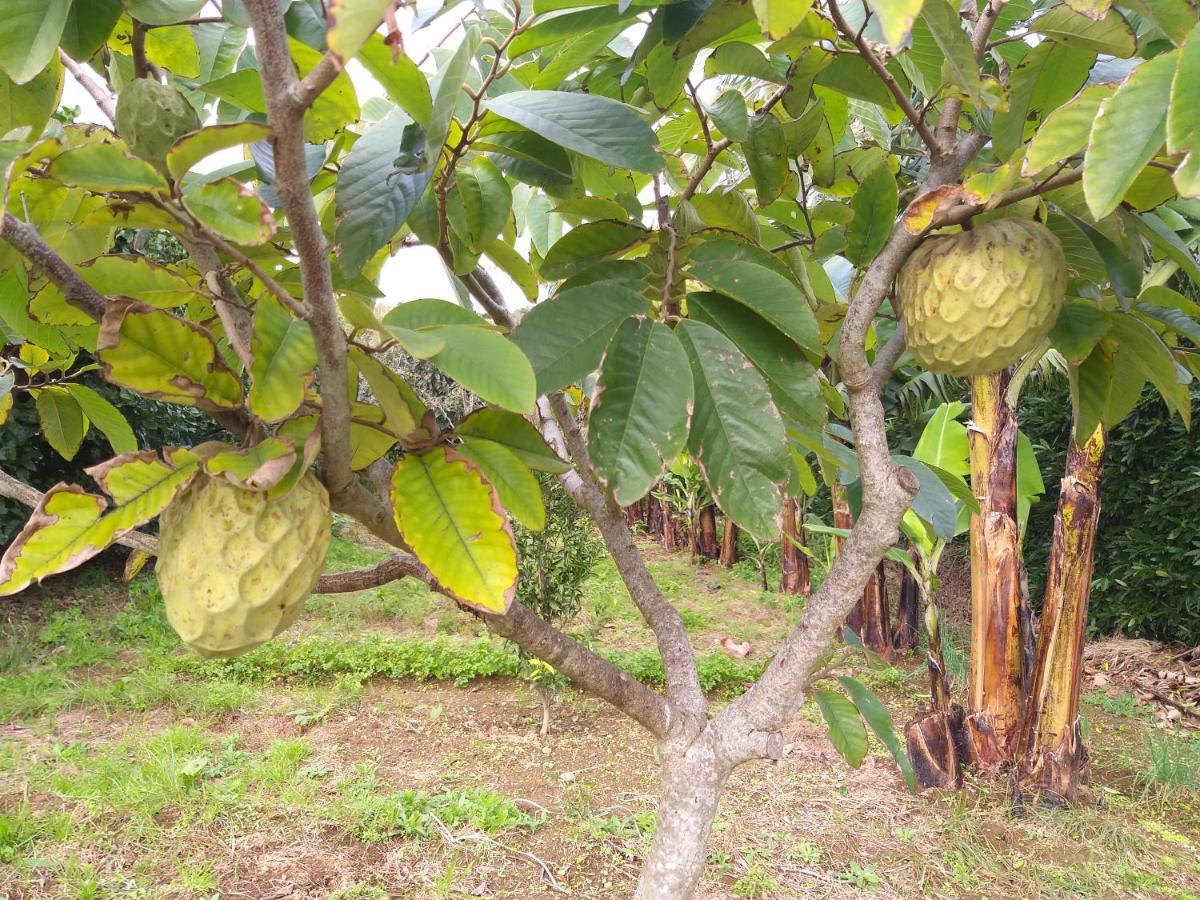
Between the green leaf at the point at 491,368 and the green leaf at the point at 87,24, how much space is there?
410 mm

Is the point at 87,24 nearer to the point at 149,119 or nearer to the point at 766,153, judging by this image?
the point at 149,119

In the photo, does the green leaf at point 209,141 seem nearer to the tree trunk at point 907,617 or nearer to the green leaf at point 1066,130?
the green leaf at point 1066,130

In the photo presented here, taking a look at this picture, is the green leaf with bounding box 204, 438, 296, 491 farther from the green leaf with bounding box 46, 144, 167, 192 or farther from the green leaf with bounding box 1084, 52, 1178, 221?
the green leaf with bounding box 1084, 52, 1178, 221

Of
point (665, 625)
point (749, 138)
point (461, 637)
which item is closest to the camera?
point (749, 138)

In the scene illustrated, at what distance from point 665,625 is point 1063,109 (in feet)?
2.08

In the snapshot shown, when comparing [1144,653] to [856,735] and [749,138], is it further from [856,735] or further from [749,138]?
[749,138]

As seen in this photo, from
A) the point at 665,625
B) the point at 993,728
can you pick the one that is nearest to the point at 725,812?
the point at 993,728

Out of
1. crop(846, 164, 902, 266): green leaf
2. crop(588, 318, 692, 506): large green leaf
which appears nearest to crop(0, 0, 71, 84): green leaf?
crop(588, 318, 692, 506): large green leaf

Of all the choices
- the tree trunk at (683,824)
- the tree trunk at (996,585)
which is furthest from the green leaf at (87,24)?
the tree trunk at (996,585)

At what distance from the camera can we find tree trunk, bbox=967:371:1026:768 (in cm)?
280

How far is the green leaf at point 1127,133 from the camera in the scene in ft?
1.58

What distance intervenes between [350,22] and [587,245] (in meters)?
0.49

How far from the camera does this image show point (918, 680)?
411cm

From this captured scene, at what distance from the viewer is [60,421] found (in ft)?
3.77
